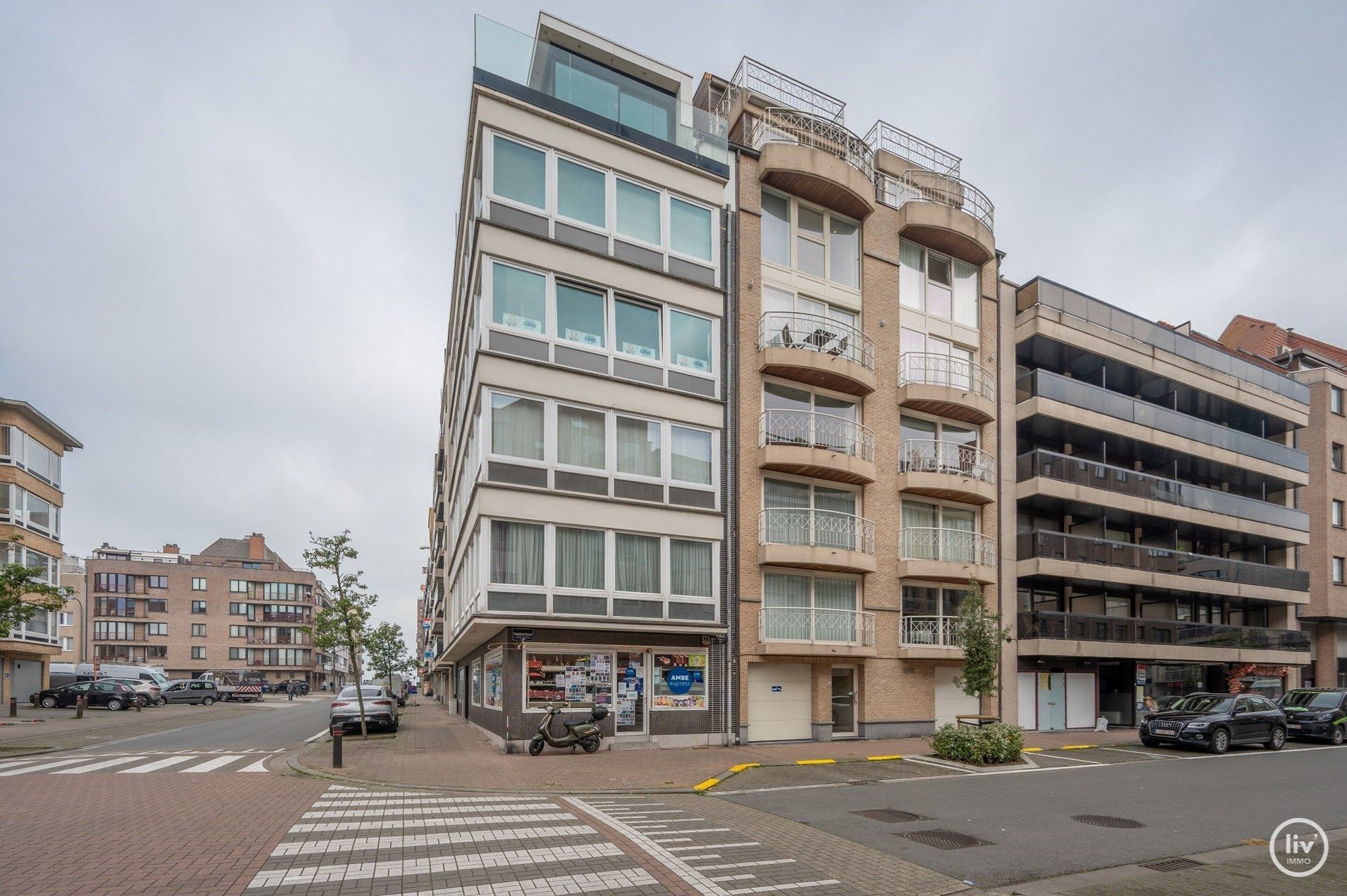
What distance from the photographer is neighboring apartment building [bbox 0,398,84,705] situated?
39.2 metres

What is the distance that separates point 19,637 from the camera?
1553 inches

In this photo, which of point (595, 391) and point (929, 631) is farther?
point (929, 631)

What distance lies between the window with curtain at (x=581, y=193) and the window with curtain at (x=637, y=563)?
24.8 ft

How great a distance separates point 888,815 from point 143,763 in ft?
46.7

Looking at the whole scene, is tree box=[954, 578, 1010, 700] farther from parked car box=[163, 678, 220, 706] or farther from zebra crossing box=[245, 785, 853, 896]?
parked car box=[163, 678, 220, 706]

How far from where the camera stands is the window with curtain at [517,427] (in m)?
18.2

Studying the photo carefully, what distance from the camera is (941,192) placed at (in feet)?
86.3

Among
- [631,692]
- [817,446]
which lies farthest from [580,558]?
[817,446]

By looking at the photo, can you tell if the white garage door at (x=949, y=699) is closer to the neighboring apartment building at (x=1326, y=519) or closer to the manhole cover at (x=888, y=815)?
the manhole cover at (x=888, y=815)

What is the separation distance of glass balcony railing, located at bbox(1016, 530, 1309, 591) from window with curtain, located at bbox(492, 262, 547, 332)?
16.7m

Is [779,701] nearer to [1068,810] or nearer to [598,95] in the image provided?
[1068,810]

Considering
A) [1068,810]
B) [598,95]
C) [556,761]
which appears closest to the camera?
[1068,810]

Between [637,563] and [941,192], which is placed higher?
[941,192]

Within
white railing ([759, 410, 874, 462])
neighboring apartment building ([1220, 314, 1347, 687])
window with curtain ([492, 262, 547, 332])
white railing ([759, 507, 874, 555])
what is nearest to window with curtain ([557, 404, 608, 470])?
window with curtain ([492, 262, 547, 332])
